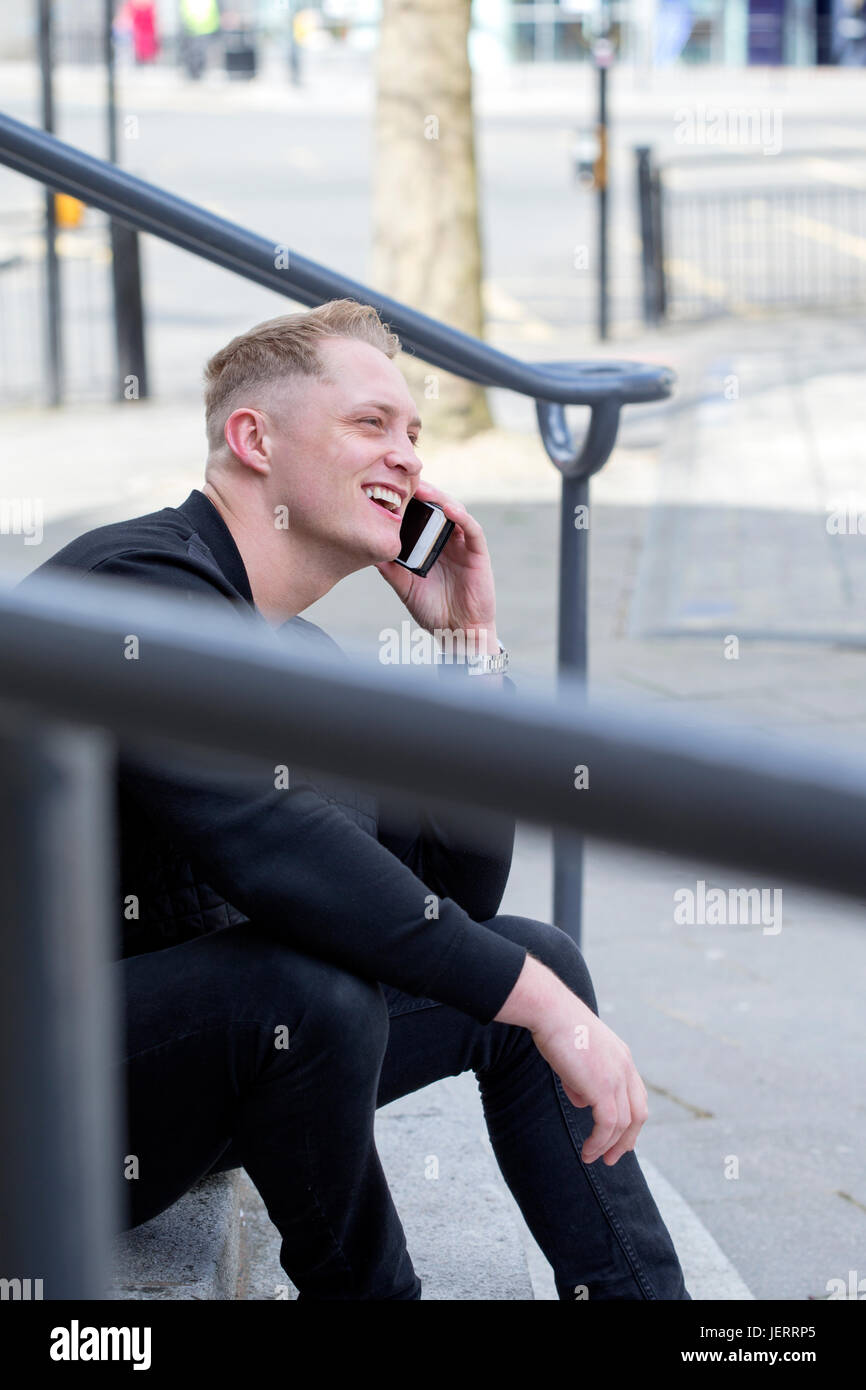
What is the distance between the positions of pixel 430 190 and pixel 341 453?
6.73 m

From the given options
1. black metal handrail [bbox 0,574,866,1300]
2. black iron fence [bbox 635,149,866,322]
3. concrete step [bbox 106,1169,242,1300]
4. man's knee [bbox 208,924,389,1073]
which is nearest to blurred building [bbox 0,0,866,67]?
black iron fence [bbox 635,149,866,322]

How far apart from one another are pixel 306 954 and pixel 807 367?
29.5 feet

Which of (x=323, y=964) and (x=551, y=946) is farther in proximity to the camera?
(x=551, y=946)

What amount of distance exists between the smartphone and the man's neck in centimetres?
31

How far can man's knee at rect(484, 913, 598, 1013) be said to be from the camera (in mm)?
2027

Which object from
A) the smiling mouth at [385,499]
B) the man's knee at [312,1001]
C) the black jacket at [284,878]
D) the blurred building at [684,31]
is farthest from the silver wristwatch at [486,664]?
the blurred building at [684,31]

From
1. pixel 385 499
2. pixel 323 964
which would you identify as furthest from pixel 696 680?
pixel 323 964

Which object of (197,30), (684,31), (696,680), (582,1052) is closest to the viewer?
(582,1052)

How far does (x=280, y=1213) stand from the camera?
1788mm

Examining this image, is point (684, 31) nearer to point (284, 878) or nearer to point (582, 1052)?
point (582, 1052)

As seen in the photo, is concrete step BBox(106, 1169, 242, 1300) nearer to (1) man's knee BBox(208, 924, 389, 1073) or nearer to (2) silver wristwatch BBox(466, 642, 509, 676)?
(1) man's knee BBox(208, 924, 389, 1073)

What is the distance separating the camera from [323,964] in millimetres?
1708
